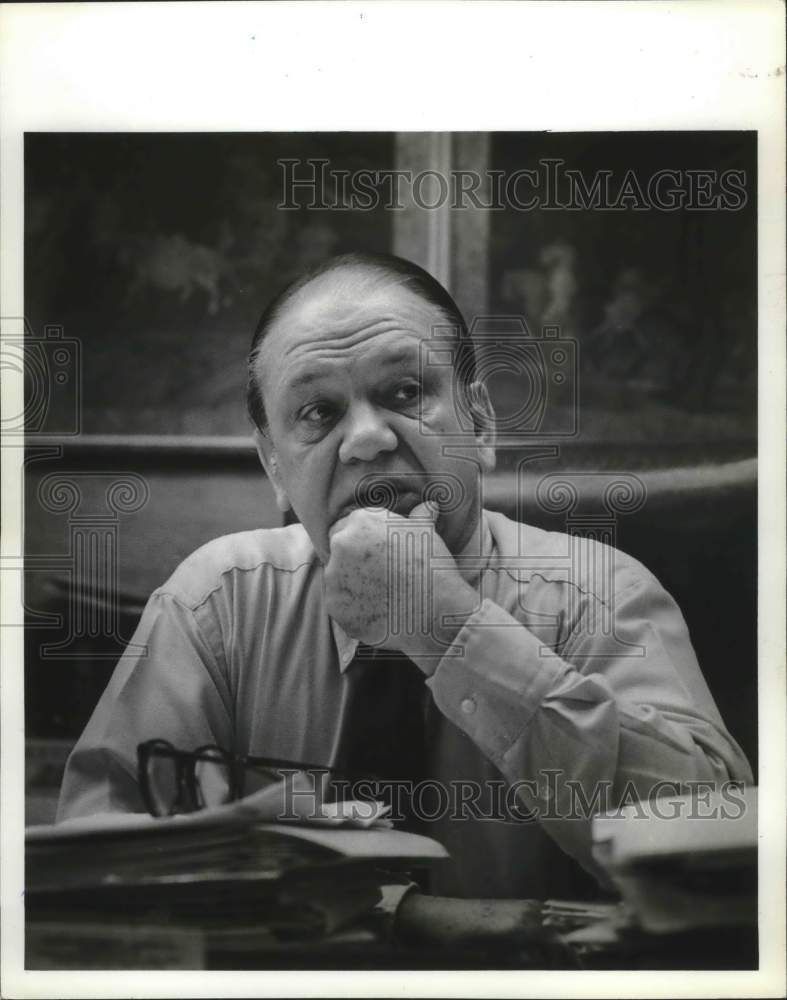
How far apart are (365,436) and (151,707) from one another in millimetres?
737

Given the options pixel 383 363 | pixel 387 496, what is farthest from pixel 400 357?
pixel 387 496

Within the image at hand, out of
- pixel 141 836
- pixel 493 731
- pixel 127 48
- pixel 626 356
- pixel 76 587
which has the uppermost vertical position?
pixel 127 48

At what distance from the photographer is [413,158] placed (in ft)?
7.70

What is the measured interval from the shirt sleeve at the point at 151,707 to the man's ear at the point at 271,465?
0.30 metres

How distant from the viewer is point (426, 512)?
2.32 m

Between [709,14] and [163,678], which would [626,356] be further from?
[163,678]

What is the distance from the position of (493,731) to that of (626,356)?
0.85m

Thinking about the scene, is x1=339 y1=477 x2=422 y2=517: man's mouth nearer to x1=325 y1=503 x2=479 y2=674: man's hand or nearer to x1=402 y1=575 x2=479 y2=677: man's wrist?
x1=325 y1=503 x2=479 y2=674: man's hand

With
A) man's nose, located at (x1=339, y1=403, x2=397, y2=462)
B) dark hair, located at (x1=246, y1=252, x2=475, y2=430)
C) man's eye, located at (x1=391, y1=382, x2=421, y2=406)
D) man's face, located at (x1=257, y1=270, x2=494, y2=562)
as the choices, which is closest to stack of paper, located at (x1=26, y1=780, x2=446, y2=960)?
man's face, located at (x1=257, y1=270, x2=494, y2=562)

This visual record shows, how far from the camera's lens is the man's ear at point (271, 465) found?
234 centimetres

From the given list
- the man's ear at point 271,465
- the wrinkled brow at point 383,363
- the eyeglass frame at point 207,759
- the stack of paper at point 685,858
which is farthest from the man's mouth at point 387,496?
the stack of paper at point 685,858

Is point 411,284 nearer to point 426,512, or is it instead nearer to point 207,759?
point 426,512

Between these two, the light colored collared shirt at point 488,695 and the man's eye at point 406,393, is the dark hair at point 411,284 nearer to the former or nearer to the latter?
the man's eye at point 406,393

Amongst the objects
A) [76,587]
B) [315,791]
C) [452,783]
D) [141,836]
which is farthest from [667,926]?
[76,587]
